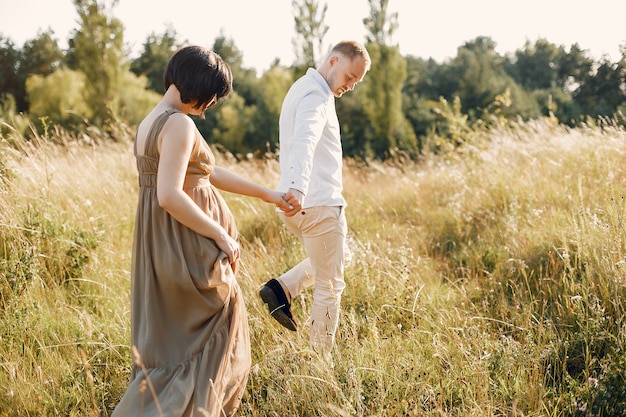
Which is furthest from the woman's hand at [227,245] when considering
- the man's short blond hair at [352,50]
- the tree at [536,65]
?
the tree at [536,65]

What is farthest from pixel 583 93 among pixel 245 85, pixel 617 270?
pixel 617 270

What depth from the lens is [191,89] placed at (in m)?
2.48

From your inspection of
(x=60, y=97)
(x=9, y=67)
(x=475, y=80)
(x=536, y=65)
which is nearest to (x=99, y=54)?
(x=60, y=97)

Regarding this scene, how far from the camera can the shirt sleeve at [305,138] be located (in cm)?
298

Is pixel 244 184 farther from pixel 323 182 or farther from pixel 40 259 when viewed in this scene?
pixel 40 259

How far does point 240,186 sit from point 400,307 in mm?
1221

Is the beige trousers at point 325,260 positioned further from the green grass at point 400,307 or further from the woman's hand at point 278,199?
the woman's hand at point 278,199

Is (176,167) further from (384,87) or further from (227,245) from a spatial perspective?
(384,87)

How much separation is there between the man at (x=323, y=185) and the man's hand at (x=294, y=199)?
0.11 m

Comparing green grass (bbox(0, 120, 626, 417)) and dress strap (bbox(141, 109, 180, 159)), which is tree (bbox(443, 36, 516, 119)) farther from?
dress strap (bbox(141, 109, 180, 159))

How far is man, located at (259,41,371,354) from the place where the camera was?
3.18 m

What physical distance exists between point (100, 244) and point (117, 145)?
4.51 meters

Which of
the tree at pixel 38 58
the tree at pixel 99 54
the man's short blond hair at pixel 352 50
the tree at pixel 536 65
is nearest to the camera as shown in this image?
the man's short blond hair at pixel 352 50

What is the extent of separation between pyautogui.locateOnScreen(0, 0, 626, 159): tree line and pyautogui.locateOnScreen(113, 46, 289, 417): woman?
14.6 metres
